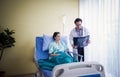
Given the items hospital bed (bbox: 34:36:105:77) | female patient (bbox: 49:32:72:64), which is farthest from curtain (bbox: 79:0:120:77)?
hospital bed (bbox: 34:36:105:77)

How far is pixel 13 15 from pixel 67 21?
1461 mm

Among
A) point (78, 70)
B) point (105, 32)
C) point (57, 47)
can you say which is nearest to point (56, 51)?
point (57, 47)

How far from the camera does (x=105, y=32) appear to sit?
3012 millimetres

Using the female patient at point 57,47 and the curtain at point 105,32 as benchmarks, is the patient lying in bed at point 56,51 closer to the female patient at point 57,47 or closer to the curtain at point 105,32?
the female patient at point 57,47

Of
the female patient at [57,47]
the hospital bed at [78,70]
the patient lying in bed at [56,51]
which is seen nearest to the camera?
the hospital bed at [78,70]

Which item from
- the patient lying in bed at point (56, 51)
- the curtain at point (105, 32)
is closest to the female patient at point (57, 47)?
the patient lying in bed at point (56, 51)

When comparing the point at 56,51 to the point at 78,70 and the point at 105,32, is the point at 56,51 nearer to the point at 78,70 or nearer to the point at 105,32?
the point at 105,32

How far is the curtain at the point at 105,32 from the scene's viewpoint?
2.72 metres

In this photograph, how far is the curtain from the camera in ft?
8.93

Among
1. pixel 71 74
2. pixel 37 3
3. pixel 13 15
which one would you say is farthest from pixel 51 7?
pixel 71 74

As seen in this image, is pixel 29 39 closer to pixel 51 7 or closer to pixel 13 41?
pixel 13 41

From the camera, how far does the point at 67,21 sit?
13.6ft

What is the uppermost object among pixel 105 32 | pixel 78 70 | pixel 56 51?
pixel 105 32

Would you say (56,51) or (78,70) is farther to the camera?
(56,51)
